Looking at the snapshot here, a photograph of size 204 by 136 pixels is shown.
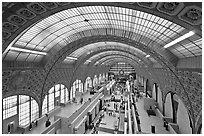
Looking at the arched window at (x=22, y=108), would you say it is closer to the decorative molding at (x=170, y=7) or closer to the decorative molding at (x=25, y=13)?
the decorative molding at (x=25, y=13)

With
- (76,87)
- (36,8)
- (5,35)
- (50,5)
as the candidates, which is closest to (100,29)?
(50,5)

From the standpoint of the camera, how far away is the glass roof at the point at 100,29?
45.6 feet

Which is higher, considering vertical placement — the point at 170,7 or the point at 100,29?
the point at 100,29

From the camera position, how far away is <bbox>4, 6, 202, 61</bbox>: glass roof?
45.6 feet

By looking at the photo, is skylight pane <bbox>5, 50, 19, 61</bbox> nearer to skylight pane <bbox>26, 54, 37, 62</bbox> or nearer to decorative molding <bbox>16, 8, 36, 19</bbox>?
skylight pane <bbox>26, 54, 37, 62</bbox>

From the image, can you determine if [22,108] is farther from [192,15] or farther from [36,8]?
[192,15]

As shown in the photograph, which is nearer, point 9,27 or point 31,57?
point 9,27

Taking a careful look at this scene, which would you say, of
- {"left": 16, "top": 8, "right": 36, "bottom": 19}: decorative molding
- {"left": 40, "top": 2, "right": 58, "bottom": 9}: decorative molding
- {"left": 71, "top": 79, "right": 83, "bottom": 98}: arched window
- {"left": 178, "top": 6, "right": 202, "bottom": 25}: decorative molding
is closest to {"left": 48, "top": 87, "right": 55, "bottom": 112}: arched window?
{"left": 71, "top": 79, "right": 83, "bottom": 98}: arched window

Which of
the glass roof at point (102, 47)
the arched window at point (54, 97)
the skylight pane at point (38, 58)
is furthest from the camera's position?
the glass roof at point (102, 47)

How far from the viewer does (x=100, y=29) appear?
2203cm

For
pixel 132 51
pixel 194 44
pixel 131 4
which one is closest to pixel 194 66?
pixel 194 44

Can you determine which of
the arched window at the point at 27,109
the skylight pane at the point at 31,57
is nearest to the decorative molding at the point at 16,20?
the skylight pane at the point at 31,57

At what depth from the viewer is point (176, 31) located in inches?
511

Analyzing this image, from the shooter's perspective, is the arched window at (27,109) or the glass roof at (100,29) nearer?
the glass roof at (100,29)
